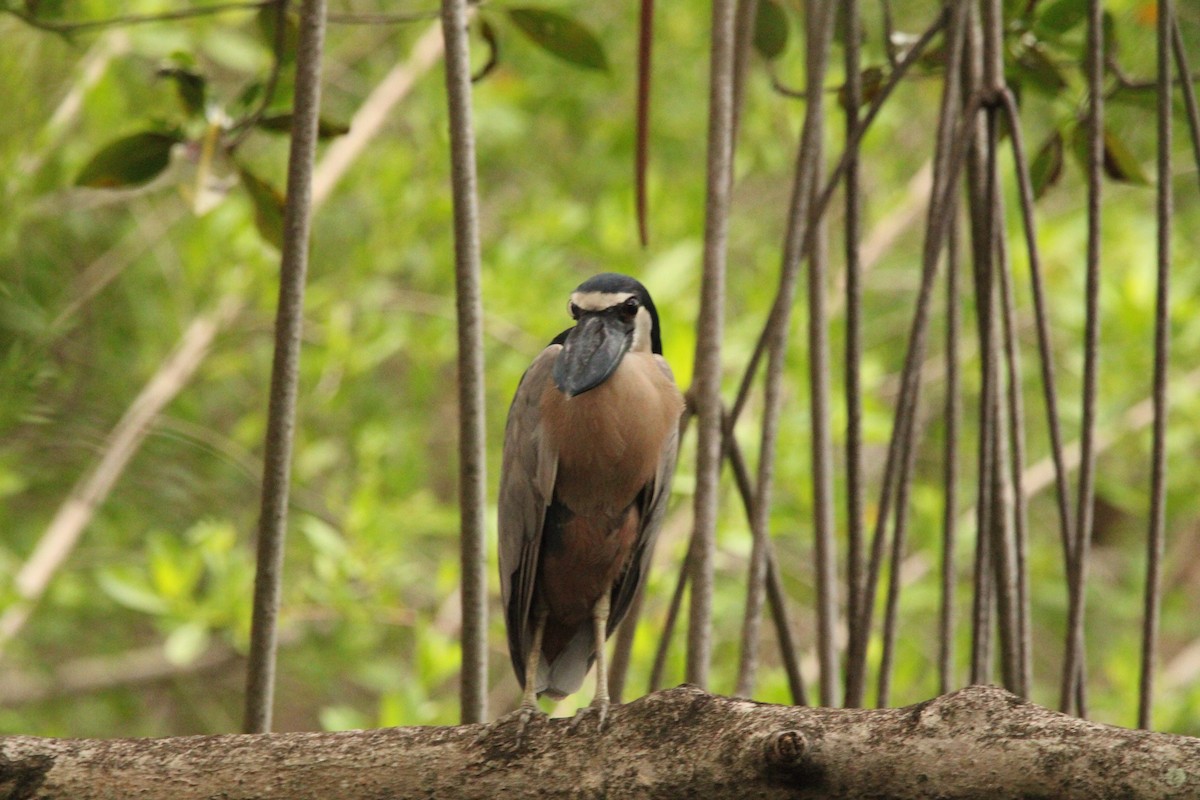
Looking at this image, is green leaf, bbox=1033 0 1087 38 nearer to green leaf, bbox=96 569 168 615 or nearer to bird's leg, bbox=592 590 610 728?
bird's leg, bbox=592 590 610 728

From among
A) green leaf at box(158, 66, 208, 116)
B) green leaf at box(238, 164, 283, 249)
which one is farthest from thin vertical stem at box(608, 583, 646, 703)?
green leaf at box(158, 66, 208, 116)

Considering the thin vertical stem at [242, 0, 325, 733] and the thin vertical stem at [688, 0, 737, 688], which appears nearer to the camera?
the thin vertical stem at [242, 0, 325, 733]

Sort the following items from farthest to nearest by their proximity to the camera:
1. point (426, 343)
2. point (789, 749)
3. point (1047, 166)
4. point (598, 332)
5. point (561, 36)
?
point (426, 343)
point (1047, 166)
point (561, 36)
point (598, 332)
point (789, 749)

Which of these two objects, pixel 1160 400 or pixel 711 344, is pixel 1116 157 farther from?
pixel 711 344

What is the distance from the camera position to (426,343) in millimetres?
3422

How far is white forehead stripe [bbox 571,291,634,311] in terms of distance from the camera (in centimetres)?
157

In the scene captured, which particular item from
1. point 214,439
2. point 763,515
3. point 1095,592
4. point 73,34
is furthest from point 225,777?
point 1095,592

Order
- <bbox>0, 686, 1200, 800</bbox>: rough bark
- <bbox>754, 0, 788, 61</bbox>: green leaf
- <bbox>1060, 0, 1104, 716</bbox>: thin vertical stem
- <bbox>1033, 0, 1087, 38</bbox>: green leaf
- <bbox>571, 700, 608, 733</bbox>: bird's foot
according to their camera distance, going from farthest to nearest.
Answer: <bbox>754, 0, 788, 61</bbox>: green leaf → <bbox>1033, 0, 1087, 38</bbox>: green leaf → <bbox>1060, 0, 1104, 716</bbox>: thin vertical stem → <bbox>571, 700, 608, 733</bbox>: bird's foot → <bbox>0, 686, 1200, 800</bbox>: rough bark

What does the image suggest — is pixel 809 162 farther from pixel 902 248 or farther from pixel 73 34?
pixel 902 248

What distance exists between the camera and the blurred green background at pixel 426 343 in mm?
3006

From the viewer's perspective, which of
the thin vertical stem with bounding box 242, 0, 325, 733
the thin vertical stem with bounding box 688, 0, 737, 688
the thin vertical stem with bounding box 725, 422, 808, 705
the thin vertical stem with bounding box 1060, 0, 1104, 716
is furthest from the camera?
the thin vertical stem with bounding box 725, 422, 808, 705

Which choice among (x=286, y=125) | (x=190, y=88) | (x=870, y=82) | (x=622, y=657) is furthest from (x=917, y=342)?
(x=190, y=88)

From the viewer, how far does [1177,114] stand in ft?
6.04

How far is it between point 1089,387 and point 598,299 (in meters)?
0.59
